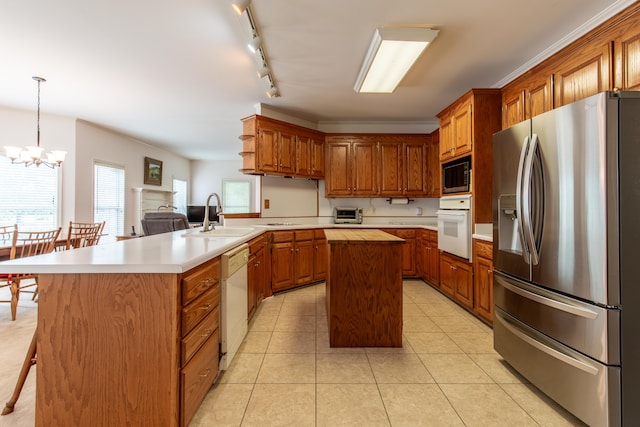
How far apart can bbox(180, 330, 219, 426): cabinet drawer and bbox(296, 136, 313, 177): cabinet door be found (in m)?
2.80

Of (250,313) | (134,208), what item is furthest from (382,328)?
(134,208)

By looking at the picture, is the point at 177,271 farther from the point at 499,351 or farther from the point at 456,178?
the point at 456,178

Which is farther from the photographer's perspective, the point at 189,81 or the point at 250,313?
the point at 189,81

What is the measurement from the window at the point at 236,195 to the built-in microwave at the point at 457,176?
6181 millimetres

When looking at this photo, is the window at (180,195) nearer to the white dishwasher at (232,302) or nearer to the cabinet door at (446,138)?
the white dishwasher at (232,302)

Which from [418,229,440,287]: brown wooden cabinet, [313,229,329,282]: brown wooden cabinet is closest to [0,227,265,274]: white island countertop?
[313,229,329,282]: brown wooden cabinet

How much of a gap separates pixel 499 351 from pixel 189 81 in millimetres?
3954

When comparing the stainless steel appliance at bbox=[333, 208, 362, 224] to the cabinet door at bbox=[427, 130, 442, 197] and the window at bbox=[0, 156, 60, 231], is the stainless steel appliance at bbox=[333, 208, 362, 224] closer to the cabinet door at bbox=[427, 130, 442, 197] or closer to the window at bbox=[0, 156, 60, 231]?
the cabinet door at bbox=[427, 130, 442, 197]

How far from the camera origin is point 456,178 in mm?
3160

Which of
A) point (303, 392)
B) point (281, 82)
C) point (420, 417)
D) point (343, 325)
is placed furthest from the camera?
point (281, 82)

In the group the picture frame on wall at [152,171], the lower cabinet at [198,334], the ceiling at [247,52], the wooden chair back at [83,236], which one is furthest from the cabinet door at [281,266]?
the picture frame on wall at [152,171]

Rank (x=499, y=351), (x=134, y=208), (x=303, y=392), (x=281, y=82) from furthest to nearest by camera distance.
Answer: (x=134, y=208)
(x=281, y=82)
(x=499, y=351)
(x=303, y=392)

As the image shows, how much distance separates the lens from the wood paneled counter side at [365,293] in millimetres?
2191

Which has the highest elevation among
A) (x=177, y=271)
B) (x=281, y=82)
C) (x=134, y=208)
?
(x=281, y=82)
